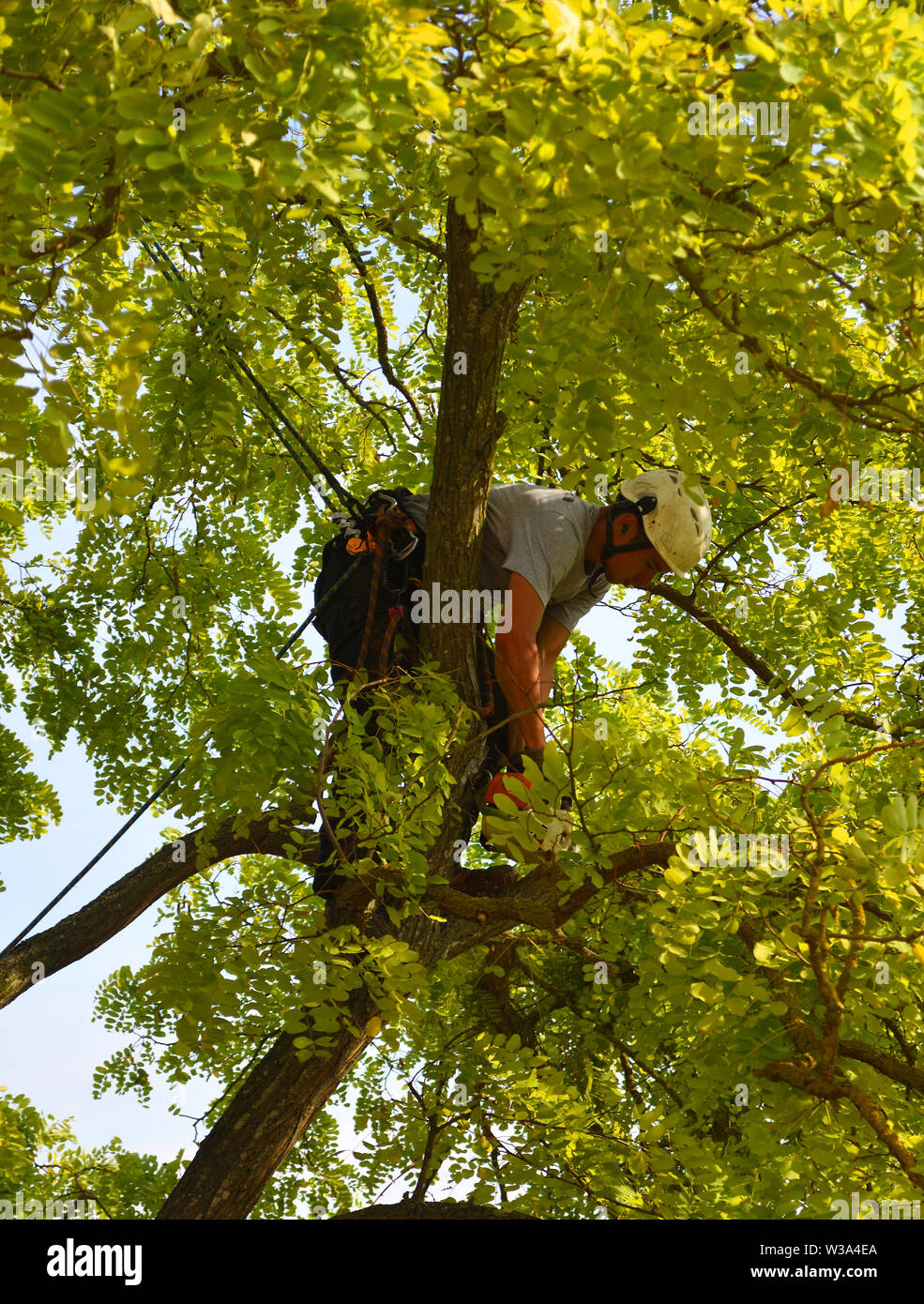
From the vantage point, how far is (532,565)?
4199mm

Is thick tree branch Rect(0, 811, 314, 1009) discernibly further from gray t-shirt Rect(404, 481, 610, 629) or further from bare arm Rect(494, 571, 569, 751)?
gray t-shirt Rect(404, 481, 610, 629)

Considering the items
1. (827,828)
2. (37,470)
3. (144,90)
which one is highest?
(37,470)

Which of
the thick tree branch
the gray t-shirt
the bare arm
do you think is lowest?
the thick tree branch

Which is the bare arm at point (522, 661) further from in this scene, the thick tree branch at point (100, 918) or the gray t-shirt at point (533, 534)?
the thick tree branch at point (100, 918)

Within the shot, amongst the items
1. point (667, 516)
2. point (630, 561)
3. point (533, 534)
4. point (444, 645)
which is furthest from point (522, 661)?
point (667, 516)

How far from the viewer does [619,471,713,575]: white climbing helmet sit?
444cm

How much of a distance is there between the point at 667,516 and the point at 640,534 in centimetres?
12

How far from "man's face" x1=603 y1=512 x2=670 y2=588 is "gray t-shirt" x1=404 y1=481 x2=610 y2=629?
0.10 m

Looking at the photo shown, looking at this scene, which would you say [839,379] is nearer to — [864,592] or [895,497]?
[895,497]

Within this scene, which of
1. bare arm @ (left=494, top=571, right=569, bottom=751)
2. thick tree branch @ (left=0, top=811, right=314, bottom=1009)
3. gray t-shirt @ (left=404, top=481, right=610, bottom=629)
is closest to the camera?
bare arm @ (left=494, top=571, right=569, bottom=751)

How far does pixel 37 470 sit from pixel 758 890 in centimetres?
646

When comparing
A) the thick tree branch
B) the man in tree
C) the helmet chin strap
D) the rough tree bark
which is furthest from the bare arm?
the thick tree branch

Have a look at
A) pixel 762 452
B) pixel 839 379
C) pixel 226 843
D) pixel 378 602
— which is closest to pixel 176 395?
pixel 378 602

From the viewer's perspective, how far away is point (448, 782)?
3656 mm
